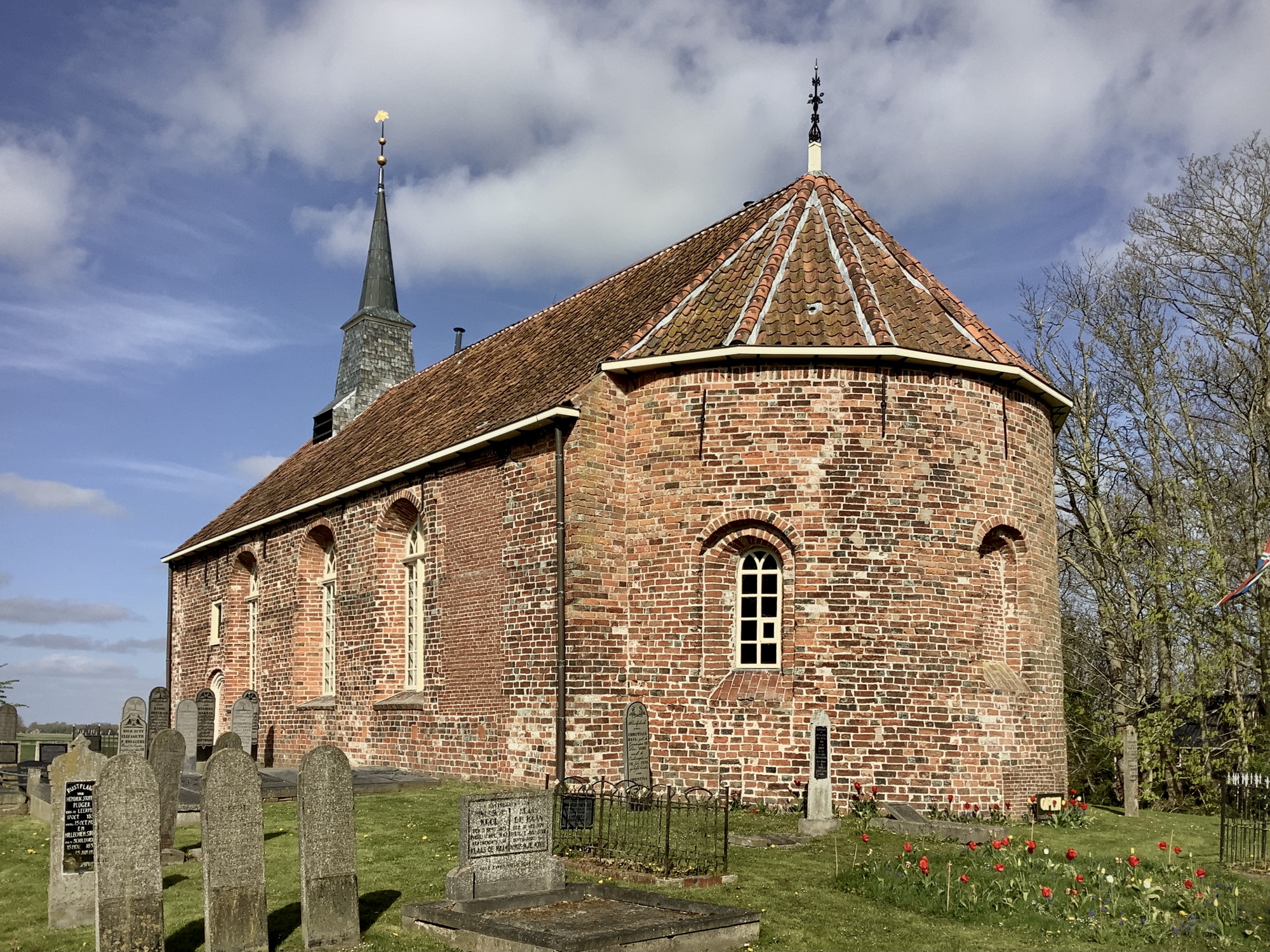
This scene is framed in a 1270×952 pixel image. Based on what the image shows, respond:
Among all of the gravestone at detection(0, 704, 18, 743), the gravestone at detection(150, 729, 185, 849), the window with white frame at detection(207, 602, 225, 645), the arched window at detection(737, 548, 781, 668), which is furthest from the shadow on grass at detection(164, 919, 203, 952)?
the window with white frame at detection(207, 602, 225, 645)

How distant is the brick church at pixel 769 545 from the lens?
47.8ft

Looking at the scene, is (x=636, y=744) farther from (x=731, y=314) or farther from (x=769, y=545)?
(x=731, y=314)

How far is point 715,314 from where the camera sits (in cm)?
1616

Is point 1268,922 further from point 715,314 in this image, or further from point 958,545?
point 715,314

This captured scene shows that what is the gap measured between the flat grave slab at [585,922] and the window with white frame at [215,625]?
68.8ft

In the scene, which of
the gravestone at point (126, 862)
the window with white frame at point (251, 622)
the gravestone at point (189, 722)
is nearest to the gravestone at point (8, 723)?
the gravestone at point (189, 722)

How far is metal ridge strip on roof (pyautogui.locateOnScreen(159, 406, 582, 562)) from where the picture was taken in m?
15.5

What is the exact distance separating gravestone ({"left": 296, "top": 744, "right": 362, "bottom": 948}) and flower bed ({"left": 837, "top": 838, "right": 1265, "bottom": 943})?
4.47 m

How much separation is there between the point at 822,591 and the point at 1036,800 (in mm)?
4158

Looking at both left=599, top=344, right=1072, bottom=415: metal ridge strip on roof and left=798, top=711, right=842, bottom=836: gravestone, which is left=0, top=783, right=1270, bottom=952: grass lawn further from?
left=599, top=344, right=1072, bottom=415: metal ridge strip on roof

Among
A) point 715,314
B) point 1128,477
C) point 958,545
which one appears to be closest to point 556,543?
point 715,314

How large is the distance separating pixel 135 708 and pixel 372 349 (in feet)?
56.6

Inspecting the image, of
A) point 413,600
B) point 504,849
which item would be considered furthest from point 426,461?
point 504,849

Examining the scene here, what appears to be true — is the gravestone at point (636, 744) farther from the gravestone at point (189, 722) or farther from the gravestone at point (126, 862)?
the gravestone at point (189, 722)
